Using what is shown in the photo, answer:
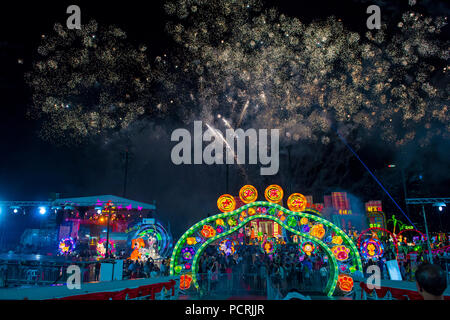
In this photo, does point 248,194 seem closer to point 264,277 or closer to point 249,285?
point 264,277

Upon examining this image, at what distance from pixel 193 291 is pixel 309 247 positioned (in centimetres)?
602

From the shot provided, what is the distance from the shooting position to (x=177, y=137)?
27.1m

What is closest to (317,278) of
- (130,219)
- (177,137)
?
(177,137)

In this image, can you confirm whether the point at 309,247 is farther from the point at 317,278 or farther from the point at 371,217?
the point at 371,217

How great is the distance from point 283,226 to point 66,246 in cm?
2082

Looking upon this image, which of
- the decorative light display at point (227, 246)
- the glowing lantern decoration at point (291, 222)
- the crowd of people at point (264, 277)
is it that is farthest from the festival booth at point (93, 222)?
the glowing lantern decoration at point (291, 222)

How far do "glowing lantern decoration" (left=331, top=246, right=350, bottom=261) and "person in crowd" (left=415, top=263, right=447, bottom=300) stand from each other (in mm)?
11576

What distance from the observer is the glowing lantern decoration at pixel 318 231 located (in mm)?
13718

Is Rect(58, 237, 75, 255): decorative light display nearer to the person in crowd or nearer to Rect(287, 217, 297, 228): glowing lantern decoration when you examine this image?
Rect(287, 217, 297, 228): glowing lantern decoration

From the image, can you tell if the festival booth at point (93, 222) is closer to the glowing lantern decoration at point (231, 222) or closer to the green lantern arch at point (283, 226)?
the green lantern arch at point (283, 226)

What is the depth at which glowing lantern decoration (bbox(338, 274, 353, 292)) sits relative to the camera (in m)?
12.9

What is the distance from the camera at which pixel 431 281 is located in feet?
9.25

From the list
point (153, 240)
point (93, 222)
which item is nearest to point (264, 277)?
point (153, 240)
